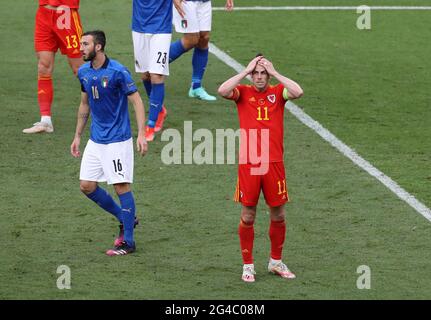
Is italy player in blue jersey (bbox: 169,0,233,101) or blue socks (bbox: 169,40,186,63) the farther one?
blue socks (bbox: 169,40,186,63)

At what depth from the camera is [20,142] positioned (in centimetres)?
1491

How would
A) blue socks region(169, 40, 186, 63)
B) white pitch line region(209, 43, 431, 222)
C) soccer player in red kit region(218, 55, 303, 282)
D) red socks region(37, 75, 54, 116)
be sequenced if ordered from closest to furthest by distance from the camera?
1. soccer player in red kit region(218, 55, 303, 282)
2. white pitch line region(209, 43, 431, 222)
3. red socks region(37, 75, 54, 116)
4. blue socks region(169, 40, 186, 63)

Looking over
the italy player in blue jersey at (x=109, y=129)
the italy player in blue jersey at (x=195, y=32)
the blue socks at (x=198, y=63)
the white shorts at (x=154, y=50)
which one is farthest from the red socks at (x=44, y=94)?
the italy player in blue jersey at (x=109, y=129)

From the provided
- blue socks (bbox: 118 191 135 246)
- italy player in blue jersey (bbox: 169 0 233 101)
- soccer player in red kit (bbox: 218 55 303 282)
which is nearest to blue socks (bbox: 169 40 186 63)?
italy player in blue jersey (bbox: 169 0 233 101)

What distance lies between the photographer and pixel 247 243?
414 inches

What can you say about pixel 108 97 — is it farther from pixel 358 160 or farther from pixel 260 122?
pixel 358 160

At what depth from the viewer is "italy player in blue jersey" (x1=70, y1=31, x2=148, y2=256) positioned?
11172mm

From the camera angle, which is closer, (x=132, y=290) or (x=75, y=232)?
(x=132, y=290)

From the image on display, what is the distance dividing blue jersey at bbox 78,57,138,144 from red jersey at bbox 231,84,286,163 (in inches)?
49.3

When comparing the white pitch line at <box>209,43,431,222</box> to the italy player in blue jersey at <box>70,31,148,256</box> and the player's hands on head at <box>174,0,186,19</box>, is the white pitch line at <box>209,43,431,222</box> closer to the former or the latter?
the player's hands on head at <box>174,0,186,19</box>

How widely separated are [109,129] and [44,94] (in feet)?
13.4
